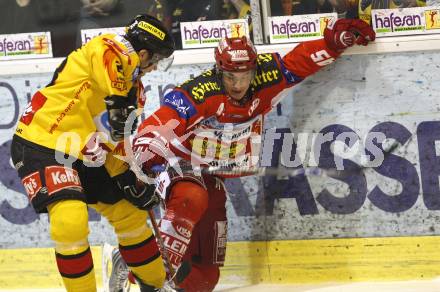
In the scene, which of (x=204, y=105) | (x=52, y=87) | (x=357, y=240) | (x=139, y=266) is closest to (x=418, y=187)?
(x=357, y=240)

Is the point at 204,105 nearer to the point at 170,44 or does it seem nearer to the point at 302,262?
the point at 170,44

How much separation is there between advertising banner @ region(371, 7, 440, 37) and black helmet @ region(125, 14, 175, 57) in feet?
4.07

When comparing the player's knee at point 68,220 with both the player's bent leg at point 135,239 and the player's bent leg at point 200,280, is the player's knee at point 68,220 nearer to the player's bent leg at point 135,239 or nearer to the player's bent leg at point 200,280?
the player's bent leg at point 135,239

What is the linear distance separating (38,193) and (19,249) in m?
1.30

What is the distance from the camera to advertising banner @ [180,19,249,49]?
15.1ft

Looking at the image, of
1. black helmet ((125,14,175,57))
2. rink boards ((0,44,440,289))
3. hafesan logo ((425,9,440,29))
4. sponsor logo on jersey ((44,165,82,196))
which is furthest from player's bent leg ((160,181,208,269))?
hafesan logo ((425,9,440,29))

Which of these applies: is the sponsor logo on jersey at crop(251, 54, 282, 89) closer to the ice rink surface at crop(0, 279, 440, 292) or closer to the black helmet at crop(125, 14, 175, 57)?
the black helmet at crop(125, 14, 175, 57)

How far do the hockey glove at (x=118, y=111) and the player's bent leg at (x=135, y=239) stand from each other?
0.49 meters

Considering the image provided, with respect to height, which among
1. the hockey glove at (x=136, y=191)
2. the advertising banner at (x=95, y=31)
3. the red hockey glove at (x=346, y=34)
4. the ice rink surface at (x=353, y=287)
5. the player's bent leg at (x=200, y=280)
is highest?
the advertising banner at (x=95, y=31)

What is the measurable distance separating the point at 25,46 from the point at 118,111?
1464 mm

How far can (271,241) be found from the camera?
4.61 meters

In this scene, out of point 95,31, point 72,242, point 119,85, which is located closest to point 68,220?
point 72,242

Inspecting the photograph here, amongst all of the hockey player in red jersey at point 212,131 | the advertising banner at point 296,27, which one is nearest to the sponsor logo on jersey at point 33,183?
the hockey player in red jersey at point 212,131

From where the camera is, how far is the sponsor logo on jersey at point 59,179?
362 centimetres
